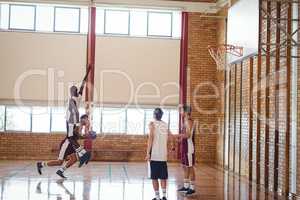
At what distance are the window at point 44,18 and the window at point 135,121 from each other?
12.6ft

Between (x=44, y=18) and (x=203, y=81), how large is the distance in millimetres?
5691

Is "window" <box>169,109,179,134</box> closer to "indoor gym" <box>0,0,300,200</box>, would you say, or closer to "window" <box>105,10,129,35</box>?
"indoor gym" <box>0,0,300,200</box>

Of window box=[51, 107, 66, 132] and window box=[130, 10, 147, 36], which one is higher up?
window box=[130, 10, 147, 36]

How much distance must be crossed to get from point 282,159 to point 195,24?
724 centimetres

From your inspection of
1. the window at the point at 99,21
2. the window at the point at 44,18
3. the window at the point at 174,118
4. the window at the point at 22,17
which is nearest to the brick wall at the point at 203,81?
the window at the point at 174,118

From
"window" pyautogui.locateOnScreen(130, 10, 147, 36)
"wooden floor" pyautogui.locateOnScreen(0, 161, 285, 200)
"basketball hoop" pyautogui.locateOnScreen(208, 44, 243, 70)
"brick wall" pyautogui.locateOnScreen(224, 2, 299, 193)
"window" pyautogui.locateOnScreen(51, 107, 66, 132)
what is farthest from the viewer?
"window" pyautogui.locateOnScreen(130, 10, 147, 36)

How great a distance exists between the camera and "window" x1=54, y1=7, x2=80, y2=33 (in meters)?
14.9

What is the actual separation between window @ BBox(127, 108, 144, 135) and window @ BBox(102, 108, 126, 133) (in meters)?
0.20

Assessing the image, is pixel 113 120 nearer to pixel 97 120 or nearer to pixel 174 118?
pixel 97 120

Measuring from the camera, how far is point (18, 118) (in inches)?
581

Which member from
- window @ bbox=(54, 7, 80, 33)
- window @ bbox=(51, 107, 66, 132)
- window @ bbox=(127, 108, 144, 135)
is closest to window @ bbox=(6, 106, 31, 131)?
window @ bbox=(51, 107, 66, 132)

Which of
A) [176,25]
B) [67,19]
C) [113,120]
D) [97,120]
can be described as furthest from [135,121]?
[67,19]

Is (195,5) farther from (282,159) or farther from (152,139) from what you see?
(152,139)

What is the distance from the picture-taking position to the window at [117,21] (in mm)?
15094
